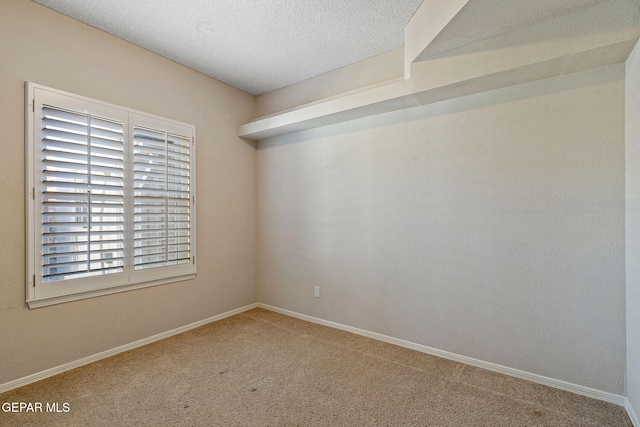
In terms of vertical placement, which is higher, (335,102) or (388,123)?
(335,102)

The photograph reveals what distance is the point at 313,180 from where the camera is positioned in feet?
11.7

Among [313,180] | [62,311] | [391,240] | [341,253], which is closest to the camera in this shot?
[62,311]

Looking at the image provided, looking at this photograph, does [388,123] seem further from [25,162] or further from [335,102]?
[25,162]

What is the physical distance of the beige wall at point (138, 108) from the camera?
2174 millimetres

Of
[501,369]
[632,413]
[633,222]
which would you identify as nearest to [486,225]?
[633,222]

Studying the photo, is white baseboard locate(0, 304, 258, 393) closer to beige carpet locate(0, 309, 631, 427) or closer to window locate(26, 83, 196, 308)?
beige carpet locate(0, 309, 631, 427)

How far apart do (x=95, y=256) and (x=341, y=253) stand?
2299 mm

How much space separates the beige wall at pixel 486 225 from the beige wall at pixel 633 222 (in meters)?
0.08

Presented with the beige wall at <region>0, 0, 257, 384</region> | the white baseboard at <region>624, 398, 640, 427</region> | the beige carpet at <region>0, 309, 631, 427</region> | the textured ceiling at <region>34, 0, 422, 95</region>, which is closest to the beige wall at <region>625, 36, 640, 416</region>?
the white baseboard at <region>624, 398, 640, 427</region>

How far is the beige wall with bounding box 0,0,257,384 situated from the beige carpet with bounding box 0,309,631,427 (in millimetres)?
310

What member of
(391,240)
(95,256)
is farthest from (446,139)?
(95,256)

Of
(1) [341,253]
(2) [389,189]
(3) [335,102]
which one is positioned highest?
(3) [335,102]

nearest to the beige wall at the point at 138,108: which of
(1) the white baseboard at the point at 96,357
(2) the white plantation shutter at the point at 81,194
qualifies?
(1) the white baseboard at the point at 96,357

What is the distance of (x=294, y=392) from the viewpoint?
215 cm
